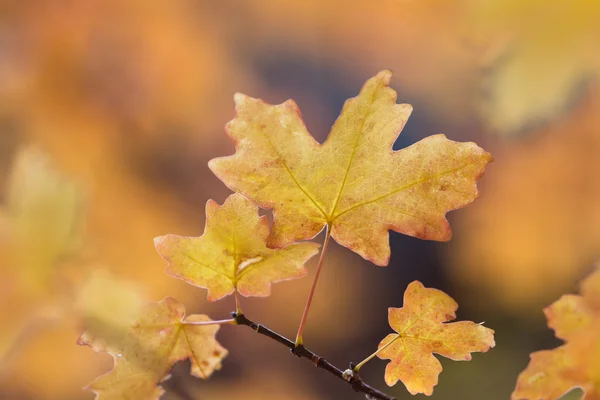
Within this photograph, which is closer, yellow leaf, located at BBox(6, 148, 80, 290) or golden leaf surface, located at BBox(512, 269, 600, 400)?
golden leaf surface, located at BBox(512, 269, 600, 400)

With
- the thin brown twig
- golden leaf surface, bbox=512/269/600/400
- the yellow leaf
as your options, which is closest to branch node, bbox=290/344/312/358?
the thin brown twig

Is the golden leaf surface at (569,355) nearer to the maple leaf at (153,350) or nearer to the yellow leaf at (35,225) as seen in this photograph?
the maple leaf at (153,350)

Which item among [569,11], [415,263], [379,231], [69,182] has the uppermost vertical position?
[569,11]

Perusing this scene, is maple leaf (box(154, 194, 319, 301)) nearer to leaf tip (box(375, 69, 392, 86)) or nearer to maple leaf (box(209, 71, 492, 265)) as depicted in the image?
maple leaf (box(209, 71, 492, 265))

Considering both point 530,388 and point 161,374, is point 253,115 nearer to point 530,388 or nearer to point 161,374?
point 161,374

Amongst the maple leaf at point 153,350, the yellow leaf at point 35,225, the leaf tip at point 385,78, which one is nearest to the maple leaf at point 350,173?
the leaf tip at point 385,78

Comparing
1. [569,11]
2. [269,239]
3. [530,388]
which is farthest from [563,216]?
[269,239]
